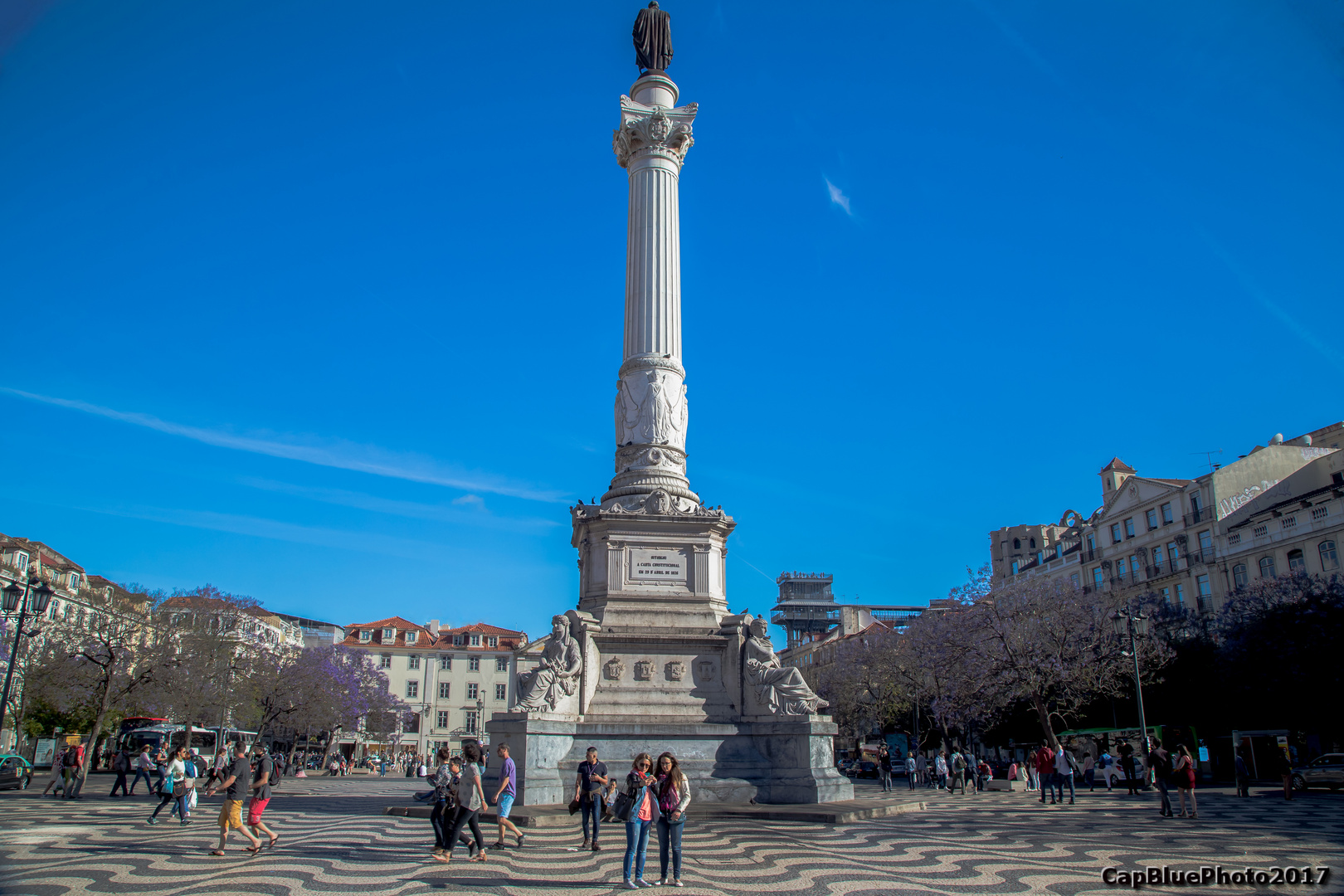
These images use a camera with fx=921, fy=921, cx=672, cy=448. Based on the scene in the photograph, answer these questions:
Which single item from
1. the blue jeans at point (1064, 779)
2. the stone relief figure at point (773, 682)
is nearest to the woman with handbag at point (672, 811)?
the stone relief figure at point (773, 682)

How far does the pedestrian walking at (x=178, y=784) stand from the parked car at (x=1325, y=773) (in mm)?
29308

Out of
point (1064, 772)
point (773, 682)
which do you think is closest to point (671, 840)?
point (773, 682)

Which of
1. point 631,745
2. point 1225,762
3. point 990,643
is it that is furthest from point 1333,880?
point 1225,762

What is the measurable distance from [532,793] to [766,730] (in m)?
4.80

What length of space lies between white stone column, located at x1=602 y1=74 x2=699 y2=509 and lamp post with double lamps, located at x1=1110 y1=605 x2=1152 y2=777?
12535mm

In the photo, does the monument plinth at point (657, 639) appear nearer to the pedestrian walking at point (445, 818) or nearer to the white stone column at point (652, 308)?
the white stone column at point (652, 308)

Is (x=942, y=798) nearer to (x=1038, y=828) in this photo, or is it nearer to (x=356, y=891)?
(x=1038, y=828)

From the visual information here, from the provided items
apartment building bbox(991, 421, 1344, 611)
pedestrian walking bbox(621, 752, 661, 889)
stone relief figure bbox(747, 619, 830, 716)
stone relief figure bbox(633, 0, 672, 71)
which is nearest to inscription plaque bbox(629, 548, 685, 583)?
stone relief figure bbox(747, 619, 830, 716)

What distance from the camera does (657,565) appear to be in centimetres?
2069

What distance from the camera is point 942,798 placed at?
26.4m

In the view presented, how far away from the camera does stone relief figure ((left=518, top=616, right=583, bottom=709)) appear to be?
59.2 ft

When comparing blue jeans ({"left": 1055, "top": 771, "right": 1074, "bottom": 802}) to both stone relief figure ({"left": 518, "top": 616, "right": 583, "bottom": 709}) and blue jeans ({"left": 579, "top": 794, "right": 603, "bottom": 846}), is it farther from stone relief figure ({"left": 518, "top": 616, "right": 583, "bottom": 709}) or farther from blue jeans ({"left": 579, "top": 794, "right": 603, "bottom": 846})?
blue jeans ({"left": 579, "top": 794, "right": 603, "bottom": 846})

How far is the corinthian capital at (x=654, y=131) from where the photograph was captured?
24.3 meters

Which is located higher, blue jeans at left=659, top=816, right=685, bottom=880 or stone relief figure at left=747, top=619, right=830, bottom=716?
stone relief figure at left=747, top=619, right=830, bottom=716
